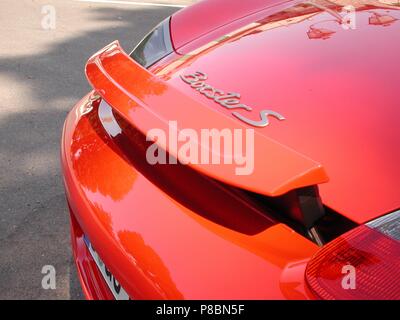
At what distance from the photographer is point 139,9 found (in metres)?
6.36

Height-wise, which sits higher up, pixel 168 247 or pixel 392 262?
pixel 392 262

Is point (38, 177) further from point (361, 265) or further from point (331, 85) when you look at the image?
point (361, 265)

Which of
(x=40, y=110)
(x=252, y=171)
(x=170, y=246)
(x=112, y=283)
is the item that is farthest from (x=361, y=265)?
(x=40, y=110)

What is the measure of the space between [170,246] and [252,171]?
0.27m

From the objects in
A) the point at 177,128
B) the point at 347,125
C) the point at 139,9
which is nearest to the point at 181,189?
the point at 177,128

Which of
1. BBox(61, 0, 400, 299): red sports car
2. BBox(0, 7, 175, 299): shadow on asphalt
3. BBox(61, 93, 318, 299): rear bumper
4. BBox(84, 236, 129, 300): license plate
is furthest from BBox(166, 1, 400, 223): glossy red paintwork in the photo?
BBox(0, 7, 175, 299): shadow on asphalt

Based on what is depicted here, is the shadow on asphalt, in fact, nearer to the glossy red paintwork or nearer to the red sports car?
the red sports car

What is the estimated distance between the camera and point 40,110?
365cm

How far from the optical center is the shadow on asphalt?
227 centimetres

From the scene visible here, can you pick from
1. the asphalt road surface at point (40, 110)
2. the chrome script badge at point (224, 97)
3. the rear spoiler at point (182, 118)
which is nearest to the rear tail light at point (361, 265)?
the rear spoiler at point (182, 118)

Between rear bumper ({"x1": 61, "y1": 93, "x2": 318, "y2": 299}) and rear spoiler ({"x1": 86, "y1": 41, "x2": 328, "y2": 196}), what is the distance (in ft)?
0.51

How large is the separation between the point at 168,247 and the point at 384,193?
20.5 inches

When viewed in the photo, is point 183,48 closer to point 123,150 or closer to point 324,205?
point 123,150

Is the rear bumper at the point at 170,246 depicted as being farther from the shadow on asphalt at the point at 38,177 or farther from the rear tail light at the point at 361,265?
the shadow on asphalt at the point at 38,177
